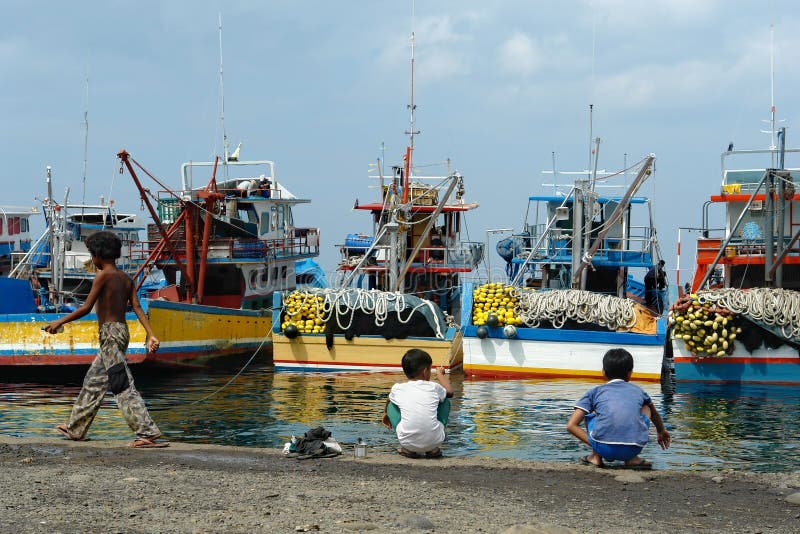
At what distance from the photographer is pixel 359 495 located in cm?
814

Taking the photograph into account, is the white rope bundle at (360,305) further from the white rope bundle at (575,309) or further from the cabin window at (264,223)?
the cabin window at (264,223)

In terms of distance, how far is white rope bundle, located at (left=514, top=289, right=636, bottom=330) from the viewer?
839 inches

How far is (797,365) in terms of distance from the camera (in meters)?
20.7

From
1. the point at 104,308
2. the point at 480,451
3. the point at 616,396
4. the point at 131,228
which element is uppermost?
the point at 131,228

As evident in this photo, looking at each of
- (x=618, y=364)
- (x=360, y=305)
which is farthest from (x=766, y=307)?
(x=618, y=364)

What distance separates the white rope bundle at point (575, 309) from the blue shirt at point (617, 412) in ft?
39.1

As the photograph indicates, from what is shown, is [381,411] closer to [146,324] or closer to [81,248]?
[146,324]

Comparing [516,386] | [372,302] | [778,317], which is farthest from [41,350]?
[778,317]

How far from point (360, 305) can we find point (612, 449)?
13432 mm

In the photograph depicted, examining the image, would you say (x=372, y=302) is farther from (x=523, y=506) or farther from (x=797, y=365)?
(x=523, y=506)

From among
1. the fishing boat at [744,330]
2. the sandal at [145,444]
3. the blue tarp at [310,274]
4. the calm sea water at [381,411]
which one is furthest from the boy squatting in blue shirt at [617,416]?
the blue tarp at [310,274]

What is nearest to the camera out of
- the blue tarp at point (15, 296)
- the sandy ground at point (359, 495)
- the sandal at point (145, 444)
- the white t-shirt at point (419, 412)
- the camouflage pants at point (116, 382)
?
the sandy ground at point (359, 495)

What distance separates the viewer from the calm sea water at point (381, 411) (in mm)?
13422

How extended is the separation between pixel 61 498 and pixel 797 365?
16.3m
